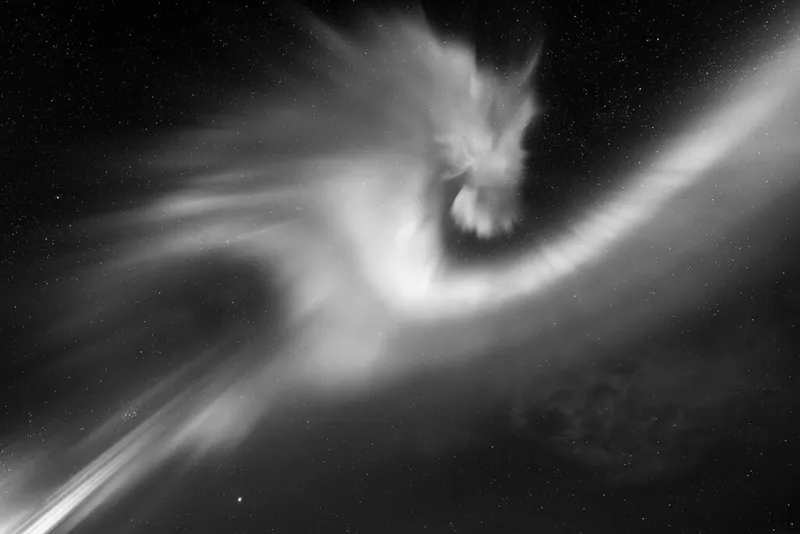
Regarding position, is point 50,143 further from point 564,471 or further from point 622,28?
point 564,471

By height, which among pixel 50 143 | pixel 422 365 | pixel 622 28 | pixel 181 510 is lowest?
pixel 181 510

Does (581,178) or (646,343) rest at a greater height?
(581,178)

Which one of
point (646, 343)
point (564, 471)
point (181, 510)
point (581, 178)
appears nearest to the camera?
point (581, 178)

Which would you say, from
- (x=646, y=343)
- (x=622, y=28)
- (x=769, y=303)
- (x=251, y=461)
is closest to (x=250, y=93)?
(x=622, y=28)

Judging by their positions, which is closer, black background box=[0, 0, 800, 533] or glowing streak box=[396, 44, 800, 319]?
black background box=[0, 0, 800, 533]

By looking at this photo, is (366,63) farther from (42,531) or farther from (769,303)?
(42,531)

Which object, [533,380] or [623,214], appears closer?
[623,214]

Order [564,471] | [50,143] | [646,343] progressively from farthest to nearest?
[564,471] → [646,343] → [50,143]

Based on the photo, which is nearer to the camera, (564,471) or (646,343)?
(646,343)

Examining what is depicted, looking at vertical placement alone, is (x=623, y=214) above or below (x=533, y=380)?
above

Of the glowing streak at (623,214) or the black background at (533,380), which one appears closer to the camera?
the black background at (533,380)
